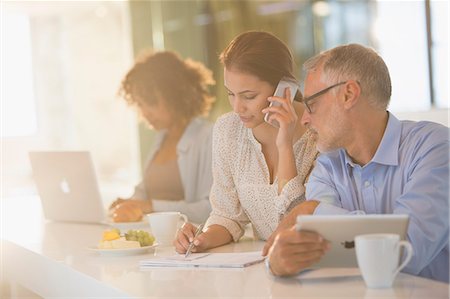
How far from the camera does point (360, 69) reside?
2.11 meters

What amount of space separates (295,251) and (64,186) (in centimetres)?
172

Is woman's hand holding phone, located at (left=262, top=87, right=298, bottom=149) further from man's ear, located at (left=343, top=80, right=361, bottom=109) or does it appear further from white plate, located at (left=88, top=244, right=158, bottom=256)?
white plate, located at (left=88, top=244, right=158, bottom=256)

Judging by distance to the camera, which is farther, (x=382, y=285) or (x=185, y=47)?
(x=185, y=47)

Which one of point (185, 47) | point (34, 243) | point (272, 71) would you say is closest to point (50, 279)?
point (34, 243)

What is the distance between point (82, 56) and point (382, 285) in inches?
269

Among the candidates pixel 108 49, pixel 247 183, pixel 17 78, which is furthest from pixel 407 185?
pixel 17 78

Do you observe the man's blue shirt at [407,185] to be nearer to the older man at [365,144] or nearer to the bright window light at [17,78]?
the older man at [365,144]

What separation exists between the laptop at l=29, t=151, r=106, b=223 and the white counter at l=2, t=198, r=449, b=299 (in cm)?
16

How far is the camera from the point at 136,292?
1826 millimetres

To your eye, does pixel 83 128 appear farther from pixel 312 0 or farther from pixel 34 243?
pixel 34 243

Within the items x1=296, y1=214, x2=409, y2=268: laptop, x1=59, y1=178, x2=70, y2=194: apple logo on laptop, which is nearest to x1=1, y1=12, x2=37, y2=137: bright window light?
x1=59, y1=178, x2=70, y2=194: apple logo on laptop

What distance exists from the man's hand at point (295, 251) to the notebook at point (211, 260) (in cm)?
24

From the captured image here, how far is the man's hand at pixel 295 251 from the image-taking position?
1747 millimetres

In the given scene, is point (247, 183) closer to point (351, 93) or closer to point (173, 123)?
point (351, 93)
